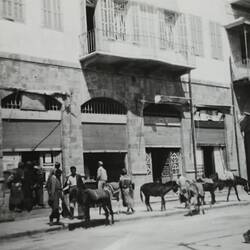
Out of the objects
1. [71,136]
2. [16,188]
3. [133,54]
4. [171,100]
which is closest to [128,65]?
[133,54]

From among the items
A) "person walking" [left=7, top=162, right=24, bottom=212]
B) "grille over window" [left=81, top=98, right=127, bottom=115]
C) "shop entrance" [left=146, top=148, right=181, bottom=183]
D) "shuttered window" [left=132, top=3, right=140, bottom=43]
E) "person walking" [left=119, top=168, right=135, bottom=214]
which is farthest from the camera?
"shop entrance" [left=146, top=148, right=181, bottom=183]

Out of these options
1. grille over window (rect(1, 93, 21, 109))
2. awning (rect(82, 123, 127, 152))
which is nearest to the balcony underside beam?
awning (rect(82, 123, 127, 152))

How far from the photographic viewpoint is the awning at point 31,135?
15336 millimetres

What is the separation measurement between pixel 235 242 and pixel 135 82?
38.8ft

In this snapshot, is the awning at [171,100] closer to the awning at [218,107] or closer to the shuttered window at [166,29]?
the awning at [218,107]

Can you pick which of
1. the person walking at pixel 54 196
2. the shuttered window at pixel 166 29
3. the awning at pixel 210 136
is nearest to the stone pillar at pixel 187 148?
the awning at pixel 210 136

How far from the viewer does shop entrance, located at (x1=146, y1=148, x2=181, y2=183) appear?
20672 mm

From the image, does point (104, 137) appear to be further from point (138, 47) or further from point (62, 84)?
point (138, 47)

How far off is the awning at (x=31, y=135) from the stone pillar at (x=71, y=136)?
26 cm

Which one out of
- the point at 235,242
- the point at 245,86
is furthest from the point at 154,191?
the point at 245,86

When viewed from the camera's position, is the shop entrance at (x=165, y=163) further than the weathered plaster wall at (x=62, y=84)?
Yes

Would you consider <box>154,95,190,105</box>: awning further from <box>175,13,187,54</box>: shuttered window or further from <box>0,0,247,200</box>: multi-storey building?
<box>175,13,187,54</box>: shuttered window

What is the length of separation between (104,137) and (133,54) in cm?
355

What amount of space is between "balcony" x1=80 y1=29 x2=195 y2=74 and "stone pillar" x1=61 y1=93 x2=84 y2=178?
1771 mm
